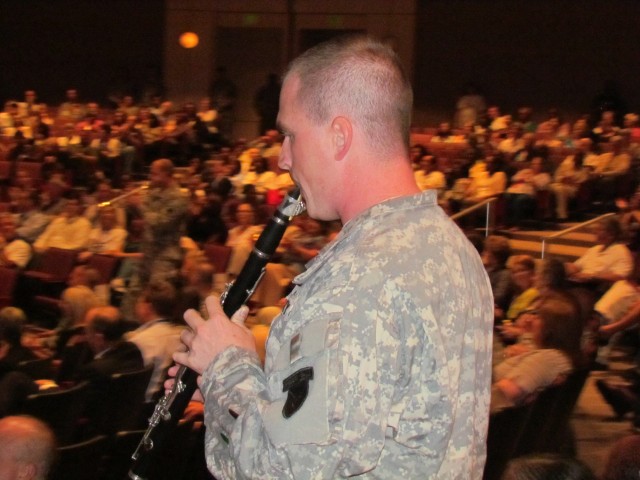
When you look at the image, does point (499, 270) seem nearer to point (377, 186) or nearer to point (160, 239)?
point (160, 239)

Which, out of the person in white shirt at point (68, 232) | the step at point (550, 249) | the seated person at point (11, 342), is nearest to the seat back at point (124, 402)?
the seated person at point (11, 342)

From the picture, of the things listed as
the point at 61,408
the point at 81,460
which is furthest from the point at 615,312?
the point at 81,460

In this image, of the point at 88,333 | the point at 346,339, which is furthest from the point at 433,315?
the point at 88,333

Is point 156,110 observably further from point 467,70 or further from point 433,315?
point 433,315

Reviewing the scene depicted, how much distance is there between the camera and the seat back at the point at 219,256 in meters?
8.55

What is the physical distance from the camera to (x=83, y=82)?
2039 centimetres

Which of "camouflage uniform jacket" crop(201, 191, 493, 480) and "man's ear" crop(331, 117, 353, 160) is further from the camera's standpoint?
"man's ear" crop(331, 117, 353, 160)

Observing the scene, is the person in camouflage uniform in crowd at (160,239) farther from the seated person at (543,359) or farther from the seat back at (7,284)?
the seated person at (543,359)

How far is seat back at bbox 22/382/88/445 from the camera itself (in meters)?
3.81

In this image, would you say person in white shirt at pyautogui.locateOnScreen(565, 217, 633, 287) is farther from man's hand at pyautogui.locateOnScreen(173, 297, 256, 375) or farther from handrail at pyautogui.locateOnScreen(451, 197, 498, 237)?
man's hand at pyautogui.locateOnScreen(173, 297, 256, 375)

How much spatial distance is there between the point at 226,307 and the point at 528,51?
53.0 ft

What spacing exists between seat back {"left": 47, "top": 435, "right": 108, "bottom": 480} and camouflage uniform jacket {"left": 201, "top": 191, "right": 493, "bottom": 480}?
172 centimetres

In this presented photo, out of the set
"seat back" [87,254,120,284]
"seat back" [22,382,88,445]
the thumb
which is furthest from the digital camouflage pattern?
the thumb

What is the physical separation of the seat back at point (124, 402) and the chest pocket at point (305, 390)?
9.88ft
